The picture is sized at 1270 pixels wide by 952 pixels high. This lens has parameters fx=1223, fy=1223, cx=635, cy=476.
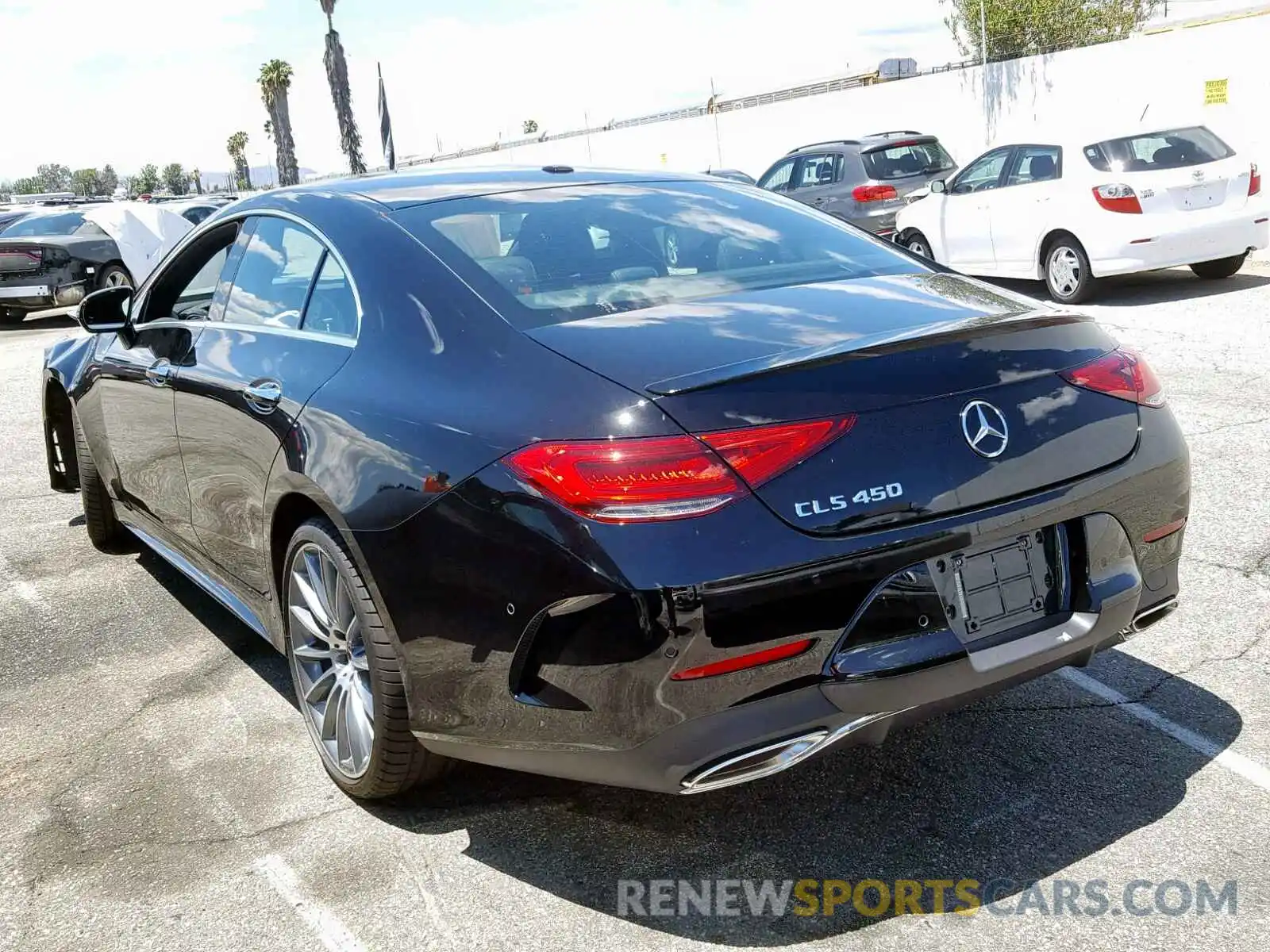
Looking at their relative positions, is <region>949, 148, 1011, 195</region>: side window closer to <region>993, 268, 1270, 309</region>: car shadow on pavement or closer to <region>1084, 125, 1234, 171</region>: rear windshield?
<region>993, 268, 1270, 309</region>: car shadow on pavement

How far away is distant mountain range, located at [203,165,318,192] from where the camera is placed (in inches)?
2740

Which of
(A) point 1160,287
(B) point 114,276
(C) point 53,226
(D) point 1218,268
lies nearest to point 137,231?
(B) point 114,276

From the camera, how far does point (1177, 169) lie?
10352mm

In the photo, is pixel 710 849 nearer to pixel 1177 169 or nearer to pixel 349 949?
pixel 349 949

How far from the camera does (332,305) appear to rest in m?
3.24

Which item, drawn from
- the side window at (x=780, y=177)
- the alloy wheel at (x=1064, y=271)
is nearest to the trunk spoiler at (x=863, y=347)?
the alloy wheel at (x=1064, y=271)

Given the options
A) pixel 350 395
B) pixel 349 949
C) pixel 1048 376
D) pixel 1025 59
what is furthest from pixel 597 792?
pixel 1025 59

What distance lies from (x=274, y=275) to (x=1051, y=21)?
6434 centimetres

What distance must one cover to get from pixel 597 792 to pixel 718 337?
1283mm

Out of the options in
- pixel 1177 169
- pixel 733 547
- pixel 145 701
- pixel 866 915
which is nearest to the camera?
pixel 733 547

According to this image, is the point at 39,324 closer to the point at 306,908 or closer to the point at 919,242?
the point at 919,242

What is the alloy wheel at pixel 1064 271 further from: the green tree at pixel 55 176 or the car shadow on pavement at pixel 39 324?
the green tree at pixel 55 176

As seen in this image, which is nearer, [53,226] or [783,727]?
[783,727]

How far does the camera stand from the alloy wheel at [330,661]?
3.05 meters
